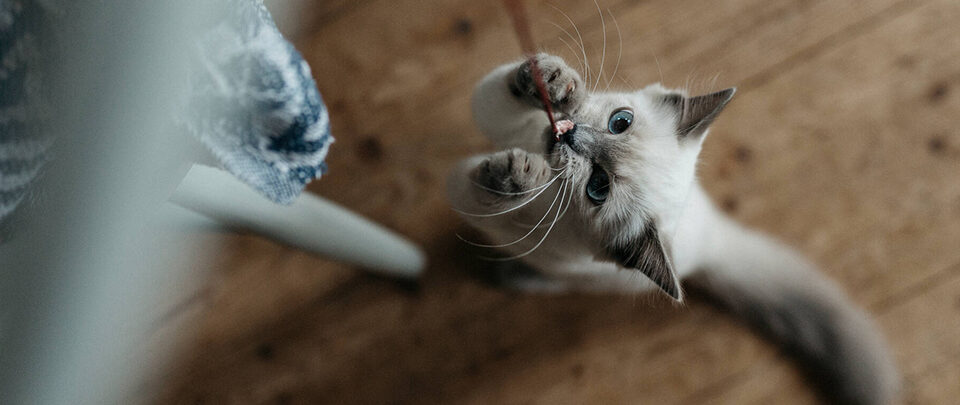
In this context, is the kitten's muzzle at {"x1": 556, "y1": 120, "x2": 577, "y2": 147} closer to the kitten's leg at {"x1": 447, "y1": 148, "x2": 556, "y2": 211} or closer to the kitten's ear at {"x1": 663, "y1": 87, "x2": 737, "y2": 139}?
the kitten's leg at {"x1": 447, "y1": 148, "x2": 556, "y2": 211}

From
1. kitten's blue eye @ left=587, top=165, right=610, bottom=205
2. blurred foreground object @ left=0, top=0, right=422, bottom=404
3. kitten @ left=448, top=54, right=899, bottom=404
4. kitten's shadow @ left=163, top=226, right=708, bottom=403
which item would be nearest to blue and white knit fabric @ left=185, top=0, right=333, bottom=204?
blurred foreground object @ left=0, top=0, right=422, bottom=404

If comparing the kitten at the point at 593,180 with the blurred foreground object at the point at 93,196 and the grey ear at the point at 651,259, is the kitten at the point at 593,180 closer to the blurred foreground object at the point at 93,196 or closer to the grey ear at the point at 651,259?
the grey ear at the point at 651,259

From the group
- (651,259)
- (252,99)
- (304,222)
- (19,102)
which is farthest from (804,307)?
(19,102)

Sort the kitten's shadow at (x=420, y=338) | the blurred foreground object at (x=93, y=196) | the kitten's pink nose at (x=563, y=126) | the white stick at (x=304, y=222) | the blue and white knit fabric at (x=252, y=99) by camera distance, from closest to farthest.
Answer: the blurred foreground object at (x=93, y=196) → the blue and white knit fabric at (x=252, y=99) → the white stick at (x=304, y=222) → the kitten's pink nose at (x=563, y=126) → the kitten's shadow at (x=420, y=338)

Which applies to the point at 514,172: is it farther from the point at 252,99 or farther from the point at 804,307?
the point at 804,307

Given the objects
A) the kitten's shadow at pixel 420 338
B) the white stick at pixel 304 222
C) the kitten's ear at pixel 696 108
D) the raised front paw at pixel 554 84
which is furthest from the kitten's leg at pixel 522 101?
the kitten's shadow at pixel 420 338

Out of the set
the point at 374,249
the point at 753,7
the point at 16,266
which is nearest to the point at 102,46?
the point at 16,266
